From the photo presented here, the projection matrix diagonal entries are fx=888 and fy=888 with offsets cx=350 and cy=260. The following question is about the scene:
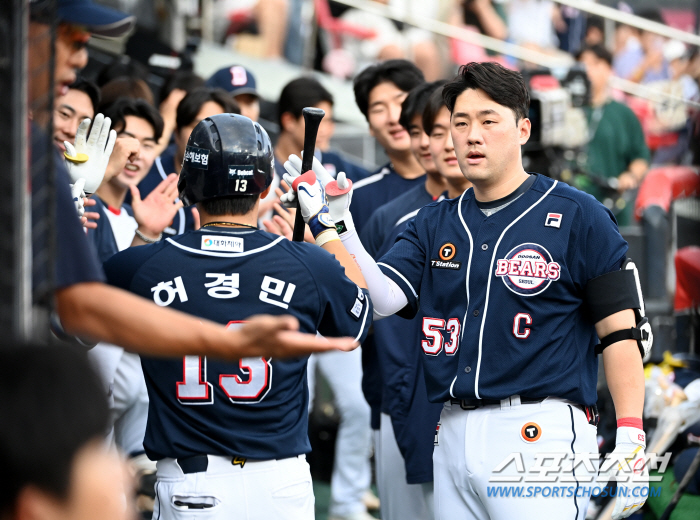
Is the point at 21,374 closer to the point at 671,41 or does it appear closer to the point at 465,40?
the point at 465,40

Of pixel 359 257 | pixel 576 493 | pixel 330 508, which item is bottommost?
pixel 330 508

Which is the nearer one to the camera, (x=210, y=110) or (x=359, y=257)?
(x=359, y=257)

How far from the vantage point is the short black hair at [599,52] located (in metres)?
8.79

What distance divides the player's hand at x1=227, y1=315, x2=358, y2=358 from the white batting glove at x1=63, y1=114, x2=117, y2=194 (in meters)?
2.31

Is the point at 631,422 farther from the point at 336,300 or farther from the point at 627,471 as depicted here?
the point at 336,300

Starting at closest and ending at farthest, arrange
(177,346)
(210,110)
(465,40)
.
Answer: (177,346)
(210,110)
(465,40)

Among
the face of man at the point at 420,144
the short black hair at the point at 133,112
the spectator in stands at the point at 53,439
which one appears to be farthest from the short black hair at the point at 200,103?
the spectator in stands at the point at 53,439

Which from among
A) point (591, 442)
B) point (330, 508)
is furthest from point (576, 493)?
point (330, 508)

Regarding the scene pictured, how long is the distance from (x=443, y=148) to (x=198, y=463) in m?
2.04

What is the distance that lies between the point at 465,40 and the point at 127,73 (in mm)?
4319

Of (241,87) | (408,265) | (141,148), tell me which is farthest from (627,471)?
(241,87)

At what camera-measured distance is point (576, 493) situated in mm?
3012

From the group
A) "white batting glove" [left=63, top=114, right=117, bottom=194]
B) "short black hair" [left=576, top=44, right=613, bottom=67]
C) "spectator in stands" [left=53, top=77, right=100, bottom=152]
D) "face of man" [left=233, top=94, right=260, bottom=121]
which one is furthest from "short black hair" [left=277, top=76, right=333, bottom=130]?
"short black hair" [left=576, top=44, right=613, bottom=67]

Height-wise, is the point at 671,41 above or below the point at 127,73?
above
